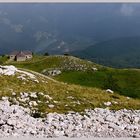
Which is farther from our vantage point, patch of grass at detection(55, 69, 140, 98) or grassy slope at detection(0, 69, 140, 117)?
patch of grass at detection(55, 69, 140, 98)

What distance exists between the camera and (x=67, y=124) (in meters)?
25.2

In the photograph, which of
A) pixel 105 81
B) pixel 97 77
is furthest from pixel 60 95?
pixel 97 77

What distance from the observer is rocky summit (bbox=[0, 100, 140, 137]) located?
78.6 ft

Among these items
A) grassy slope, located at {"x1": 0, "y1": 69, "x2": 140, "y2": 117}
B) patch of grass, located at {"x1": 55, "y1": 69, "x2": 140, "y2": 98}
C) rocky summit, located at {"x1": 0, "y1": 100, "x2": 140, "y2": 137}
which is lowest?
rocky summit, located at {"x1": 0, "y1": 100, "x2": 140, "y2": 137}

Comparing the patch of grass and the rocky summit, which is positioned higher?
the patch of grass

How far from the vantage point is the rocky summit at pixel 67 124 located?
23953 millimetres

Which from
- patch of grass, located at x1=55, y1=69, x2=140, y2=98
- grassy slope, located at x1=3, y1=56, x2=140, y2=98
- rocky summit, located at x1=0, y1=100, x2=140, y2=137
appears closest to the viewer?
rocky summit, located at x1=0, y1=100, x2=140, y2=137

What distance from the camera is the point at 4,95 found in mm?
30047

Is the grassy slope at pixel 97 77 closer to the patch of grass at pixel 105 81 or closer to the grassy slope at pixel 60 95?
the patch of grass at pixel 105 81

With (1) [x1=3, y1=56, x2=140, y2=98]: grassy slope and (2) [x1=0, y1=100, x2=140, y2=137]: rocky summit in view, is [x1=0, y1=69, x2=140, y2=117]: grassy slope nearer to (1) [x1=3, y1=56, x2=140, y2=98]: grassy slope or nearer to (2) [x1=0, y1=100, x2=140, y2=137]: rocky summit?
(2) [x1=0, y1=100, x2=140, y2=137]: rocky summit

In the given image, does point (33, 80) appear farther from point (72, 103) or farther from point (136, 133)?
point (136, 133)

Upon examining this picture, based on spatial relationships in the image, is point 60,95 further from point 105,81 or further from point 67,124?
point 105,81

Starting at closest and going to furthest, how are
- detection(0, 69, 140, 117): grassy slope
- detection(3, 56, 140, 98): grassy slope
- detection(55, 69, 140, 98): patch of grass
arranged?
detection(0, 69, 140, 117): grassy slope, detection(55, 69, 140, 98): patch of grass, detection(3, 56, 140, 98): grassy slope

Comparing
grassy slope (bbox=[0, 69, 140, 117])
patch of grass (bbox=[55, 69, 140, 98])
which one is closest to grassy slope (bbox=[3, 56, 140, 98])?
patch of grass (bbox=[55, 69, 140, 98])
